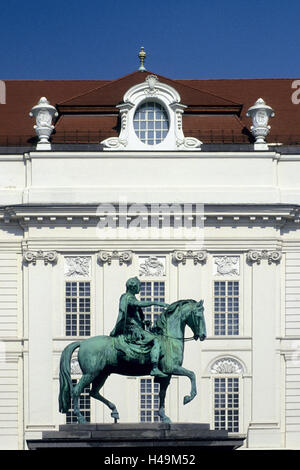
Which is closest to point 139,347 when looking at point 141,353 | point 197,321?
point 141,353

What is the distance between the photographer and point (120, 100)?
176 feet

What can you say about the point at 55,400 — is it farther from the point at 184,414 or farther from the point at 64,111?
the point at 64,111

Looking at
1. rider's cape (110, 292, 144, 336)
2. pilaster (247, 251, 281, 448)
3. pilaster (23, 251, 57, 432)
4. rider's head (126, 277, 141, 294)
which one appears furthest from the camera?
pilaster (247, 251, 281, 448)

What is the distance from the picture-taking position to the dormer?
170 ft

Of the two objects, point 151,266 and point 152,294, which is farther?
point 151,266

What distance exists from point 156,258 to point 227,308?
8.55 feet

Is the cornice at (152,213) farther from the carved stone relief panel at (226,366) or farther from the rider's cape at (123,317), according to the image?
the rider's cape at (123,317)

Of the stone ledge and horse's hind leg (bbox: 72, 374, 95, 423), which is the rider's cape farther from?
the stone ledge

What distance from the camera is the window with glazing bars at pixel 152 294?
51.2 metres

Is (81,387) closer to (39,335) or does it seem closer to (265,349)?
(39,335)

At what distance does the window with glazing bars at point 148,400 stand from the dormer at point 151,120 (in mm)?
7136

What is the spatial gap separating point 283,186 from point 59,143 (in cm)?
697

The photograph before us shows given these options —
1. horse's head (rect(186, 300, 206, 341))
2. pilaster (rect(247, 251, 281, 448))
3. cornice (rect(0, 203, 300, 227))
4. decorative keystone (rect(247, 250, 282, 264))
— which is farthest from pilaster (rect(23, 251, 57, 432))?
horse's head (rect(186, 300, 206, 341))

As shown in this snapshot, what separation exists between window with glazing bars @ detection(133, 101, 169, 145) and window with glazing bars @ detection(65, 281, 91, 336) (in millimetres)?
4864
